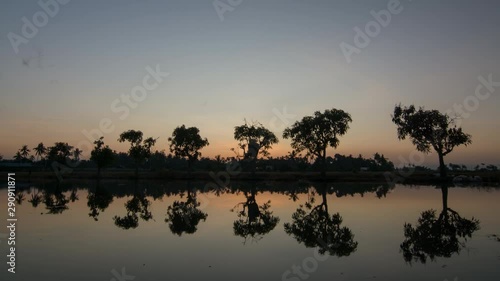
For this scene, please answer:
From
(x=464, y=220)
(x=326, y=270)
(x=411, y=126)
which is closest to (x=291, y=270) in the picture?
(x=326, y=270)

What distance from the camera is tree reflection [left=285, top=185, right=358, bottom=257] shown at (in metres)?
12.0

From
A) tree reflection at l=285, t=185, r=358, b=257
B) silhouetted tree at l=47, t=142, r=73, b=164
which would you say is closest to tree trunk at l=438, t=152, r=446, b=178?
tree reflection at l=285, t=185, r=358, b=257

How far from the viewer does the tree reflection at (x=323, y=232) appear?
12.0 metres

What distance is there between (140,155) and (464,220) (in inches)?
2997

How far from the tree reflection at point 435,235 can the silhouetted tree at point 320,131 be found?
48.1 meters

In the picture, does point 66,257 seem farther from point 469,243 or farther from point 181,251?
point 469,243

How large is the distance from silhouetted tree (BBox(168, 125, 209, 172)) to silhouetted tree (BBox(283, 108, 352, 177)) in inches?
1061

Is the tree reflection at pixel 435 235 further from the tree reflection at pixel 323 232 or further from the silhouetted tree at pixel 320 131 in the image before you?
the silhouetted tree at pixel 320 131

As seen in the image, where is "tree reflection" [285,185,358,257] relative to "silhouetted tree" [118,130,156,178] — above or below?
below

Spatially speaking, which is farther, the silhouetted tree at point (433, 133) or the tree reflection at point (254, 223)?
the silhouetted tree at point (433, 133)

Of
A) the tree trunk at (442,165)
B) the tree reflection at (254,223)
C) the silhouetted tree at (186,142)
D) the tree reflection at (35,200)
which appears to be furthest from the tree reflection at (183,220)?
the silhouetted tree at (186,142)

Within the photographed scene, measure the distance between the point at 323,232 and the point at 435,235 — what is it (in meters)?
4.24

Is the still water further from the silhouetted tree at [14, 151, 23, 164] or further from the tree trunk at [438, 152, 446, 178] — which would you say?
the silhouetted tree at [14, 151, 23, 164]

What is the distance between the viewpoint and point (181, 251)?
11648 millimetres
